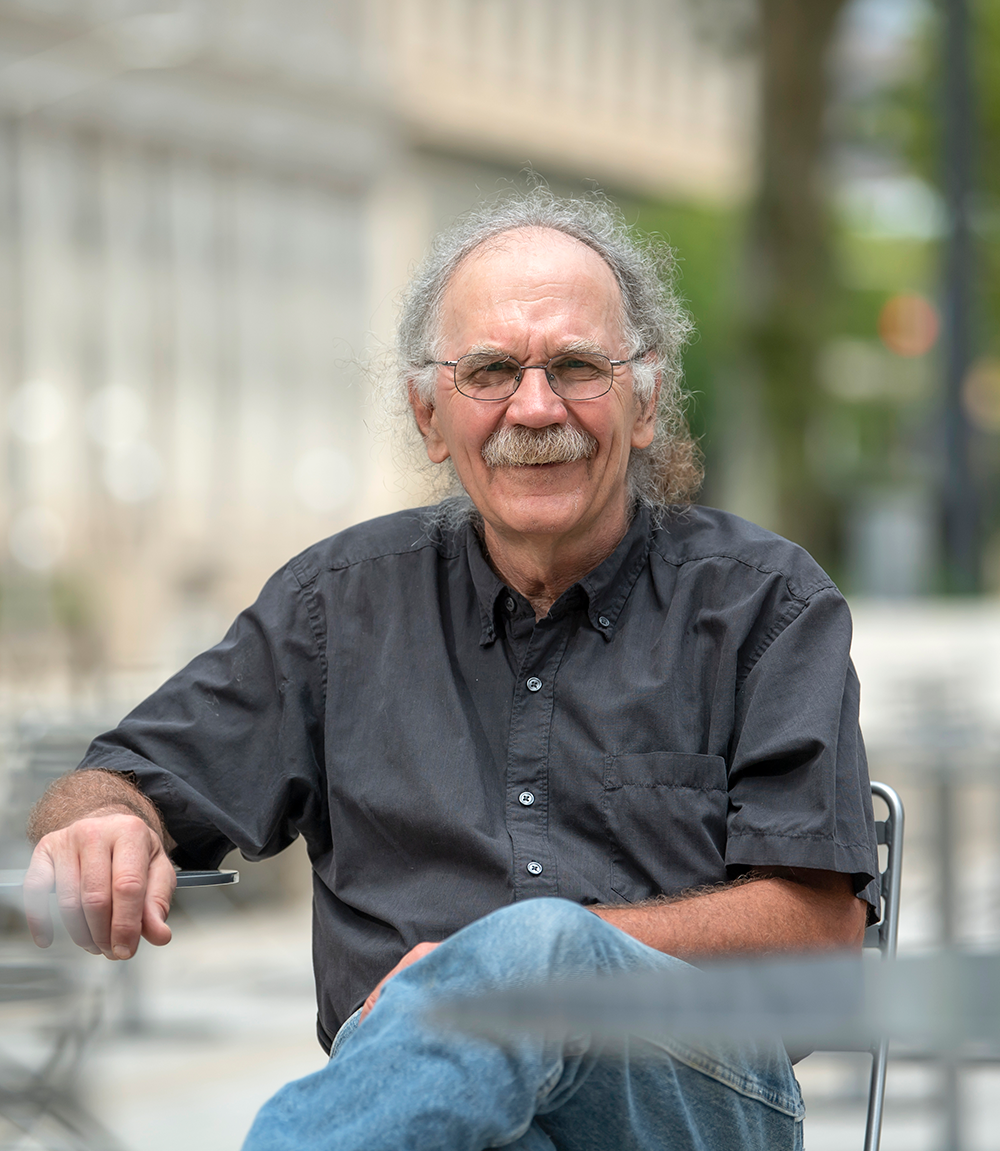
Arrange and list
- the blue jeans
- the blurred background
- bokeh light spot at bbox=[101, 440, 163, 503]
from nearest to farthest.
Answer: the blue jeans
the blurred background
bokeh light spot at bbox=[101, 440, 163, 503]

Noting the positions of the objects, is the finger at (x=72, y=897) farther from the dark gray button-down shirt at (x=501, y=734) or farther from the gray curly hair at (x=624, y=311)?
the gray curly hair at (x=624, y=311)

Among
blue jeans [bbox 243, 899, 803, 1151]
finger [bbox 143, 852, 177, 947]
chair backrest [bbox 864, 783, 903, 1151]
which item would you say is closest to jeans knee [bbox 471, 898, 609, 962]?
blue jeans [bbox 243, 899, 803, 1151]

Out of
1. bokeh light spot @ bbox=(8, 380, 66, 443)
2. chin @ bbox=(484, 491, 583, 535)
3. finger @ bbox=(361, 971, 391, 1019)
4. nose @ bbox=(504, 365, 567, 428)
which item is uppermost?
nose @ bbox=(504, 365, 567, 428)

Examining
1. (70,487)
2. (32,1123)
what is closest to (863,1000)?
(32,1123)

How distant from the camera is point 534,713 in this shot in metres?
2.17

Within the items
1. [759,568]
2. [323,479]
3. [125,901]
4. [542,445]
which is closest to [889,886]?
[759,568]

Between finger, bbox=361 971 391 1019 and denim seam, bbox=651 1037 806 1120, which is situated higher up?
finger, bbox=361 971 391 1019

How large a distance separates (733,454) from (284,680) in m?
10.9

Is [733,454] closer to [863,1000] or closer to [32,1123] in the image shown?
[32,1123]

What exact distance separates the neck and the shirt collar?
0.02 m

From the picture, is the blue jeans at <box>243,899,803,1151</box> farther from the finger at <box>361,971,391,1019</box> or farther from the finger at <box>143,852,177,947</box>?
the finger at <box>143,852,177,947</box>

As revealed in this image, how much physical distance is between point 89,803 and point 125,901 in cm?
18

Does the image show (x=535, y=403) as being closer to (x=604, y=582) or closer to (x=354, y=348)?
(x=604, y=582)

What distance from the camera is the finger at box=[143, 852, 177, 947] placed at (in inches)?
78.6
